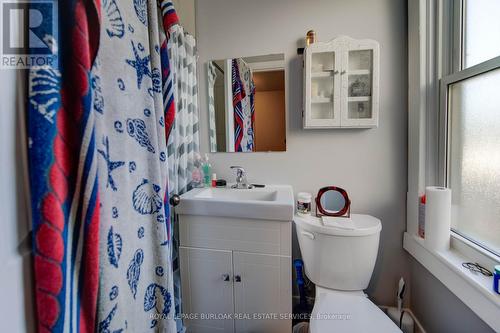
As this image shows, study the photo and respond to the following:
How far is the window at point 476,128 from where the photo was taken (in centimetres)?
86

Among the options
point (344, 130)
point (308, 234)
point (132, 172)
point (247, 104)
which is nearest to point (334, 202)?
point (308, 234)

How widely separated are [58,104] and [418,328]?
187 centimetres

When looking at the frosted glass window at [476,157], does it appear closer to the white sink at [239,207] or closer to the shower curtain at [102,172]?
the white sink at [239,207]

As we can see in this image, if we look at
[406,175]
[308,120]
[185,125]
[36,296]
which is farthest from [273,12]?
[36,296]

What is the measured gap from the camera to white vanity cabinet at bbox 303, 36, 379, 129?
1224 millimetres

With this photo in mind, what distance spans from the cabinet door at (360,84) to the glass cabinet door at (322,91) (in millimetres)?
44

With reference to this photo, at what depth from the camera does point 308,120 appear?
1.29m

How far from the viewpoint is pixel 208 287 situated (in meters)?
1.18

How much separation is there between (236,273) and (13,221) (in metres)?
0.94

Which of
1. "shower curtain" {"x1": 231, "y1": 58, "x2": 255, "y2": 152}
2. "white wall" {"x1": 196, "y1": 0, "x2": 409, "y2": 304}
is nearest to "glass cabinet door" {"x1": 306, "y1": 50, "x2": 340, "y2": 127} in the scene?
"white wall" {"x1": 196, "y1": 0, "x2": 409, "y2": 304}

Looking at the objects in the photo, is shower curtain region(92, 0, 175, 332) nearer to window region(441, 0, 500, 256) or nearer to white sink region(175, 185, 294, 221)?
white sink region(175, 185, 294, 221)

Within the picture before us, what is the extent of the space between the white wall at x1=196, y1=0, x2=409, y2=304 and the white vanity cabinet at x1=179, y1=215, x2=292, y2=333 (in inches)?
17.9

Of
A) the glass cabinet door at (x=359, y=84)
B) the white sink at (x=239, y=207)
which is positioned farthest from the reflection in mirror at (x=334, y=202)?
the glass cabinet door at (x=359, y=84)
